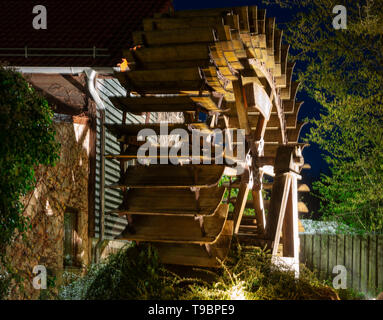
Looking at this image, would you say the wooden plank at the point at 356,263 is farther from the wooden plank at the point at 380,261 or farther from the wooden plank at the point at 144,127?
the wooden plank at the point at 144,127

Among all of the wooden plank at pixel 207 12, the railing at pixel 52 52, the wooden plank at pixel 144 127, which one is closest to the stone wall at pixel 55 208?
the railing at pixel 52 52

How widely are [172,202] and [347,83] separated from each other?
7.29 metres

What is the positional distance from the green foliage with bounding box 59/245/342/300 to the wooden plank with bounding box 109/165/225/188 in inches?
29.0

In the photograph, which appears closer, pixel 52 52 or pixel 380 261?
pixel 52 52

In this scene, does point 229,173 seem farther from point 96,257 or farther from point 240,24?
point 96,257

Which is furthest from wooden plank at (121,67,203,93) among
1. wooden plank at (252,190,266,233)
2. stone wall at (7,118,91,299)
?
stone wall at (7,118,91,299)

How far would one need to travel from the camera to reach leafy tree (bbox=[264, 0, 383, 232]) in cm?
1174

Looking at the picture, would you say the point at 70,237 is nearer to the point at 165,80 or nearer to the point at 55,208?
the point at 55,208

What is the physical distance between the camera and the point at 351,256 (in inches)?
475

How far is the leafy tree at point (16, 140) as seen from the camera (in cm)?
529

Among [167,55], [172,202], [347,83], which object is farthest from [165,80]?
[347,83]

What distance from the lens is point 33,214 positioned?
7.80 metres

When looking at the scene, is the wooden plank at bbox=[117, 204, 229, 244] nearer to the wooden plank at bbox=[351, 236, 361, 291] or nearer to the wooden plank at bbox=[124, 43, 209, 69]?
the wooden plank at bbox=[124, 43, 209, 69]

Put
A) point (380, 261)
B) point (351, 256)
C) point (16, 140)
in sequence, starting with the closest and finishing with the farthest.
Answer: point (16, 140), point (380, 261), point (351, 256)
